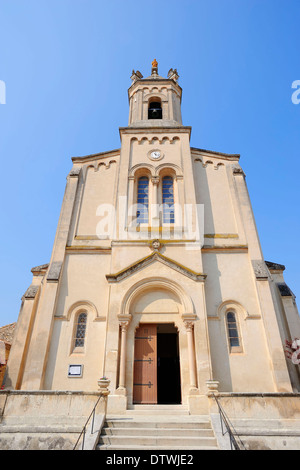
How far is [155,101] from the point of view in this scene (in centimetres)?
2139

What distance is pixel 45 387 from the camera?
11500 millimetres

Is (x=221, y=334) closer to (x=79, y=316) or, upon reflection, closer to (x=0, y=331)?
(x=79, y=316)

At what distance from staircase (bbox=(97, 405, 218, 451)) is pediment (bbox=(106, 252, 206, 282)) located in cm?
548

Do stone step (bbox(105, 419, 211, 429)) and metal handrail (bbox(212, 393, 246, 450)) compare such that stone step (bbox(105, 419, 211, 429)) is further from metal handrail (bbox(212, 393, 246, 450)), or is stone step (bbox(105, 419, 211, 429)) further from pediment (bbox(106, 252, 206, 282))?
pediment (bbox(106, 252, 206, 282))

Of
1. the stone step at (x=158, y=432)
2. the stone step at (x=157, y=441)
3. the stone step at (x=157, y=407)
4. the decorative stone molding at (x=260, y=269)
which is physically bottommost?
the stone step at (x=157, y=441)

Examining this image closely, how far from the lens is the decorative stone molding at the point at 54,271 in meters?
13.3

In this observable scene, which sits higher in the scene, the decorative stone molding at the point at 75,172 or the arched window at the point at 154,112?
the arched window at the point at 154,112

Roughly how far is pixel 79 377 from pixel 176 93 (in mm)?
19488

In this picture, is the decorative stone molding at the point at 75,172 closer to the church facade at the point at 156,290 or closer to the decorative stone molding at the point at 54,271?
the church facade at the point at 156,290

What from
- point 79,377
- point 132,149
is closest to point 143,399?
point 79,377

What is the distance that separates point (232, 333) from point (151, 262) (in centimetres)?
465

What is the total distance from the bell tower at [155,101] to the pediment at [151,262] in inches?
398

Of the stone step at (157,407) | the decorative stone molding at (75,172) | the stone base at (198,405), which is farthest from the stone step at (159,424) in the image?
the decorative stone molding at (75,172)
